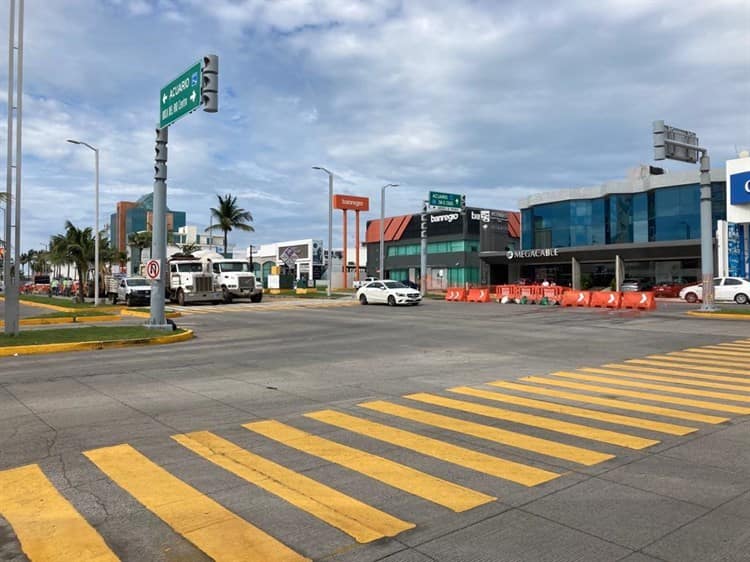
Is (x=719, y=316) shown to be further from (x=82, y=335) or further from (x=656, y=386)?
(x=82, y=335)

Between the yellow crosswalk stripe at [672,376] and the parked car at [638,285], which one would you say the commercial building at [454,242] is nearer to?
the parked car at [638,285]

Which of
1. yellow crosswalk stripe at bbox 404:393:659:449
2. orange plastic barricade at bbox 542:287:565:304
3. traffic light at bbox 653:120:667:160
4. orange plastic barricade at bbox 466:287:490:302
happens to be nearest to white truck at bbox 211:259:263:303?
orange plastic barricade at bbox 466:287:490:302

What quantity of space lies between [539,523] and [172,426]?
14.8 feet

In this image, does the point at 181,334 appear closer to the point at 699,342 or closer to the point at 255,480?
the point at 255,480

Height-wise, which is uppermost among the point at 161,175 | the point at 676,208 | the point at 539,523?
the point at 676,208

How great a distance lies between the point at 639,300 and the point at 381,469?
92.0ft

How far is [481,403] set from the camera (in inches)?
328

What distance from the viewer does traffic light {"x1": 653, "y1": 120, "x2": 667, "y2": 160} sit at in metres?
24.7

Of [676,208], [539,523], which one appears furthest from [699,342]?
[676,208]

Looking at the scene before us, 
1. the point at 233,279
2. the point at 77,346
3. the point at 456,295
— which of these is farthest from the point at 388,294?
the point at 77,346

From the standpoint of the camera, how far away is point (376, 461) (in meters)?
5.71

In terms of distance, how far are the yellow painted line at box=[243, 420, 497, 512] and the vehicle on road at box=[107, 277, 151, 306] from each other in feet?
95.3

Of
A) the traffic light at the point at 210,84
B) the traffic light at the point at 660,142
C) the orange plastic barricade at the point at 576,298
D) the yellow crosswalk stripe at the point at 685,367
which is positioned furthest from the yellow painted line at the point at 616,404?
the orange plastic barricade at the point at 576,298

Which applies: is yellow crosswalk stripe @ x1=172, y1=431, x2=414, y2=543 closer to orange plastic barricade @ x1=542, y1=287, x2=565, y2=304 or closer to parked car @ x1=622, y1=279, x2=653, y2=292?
orange plastic barricade @ x1=542, y1=287, x2=565, y2=304
